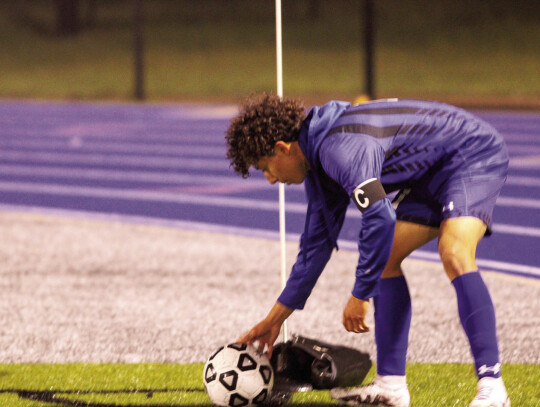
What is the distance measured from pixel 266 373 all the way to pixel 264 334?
177 millimetres

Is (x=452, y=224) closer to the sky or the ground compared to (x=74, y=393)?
closer to the sky

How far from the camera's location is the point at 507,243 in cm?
885

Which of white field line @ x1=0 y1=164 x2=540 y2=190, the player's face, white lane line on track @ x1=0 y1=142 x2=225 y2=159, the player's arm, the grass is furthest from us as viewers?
the grass

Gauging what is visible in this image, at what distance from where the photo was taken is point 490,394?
4.14m

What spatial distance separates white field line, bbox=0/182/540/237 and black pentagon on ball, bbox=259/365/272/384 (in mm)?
5502

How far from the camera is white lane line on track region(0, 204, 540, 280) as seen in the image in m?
7.84

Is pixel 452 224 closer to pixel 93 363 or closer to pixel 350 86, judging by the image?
pixel 93 363

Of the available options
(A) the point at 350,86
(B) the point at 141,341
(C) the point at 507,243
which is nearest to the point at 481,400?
(B) the point at 141,341

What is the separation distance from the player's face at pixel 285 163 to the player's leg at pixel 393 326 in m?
0.57

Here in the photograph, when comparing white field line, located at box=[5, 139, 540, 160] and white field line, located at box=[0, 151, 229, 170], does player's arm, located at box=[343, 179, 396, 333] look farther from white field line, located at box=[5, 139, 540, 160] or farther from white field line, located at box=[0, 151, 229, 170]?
white field line, located at box=[5, 139, 540, 160]

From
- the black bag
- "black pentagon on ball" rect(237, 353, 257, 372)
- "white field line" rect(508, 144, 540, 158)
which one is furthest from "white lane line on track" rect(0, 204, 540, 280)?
"white field line" rect(508, 144, 540, 158)

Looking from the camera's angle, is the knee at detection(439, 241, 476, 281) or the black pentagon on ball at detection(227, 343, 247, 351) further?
the black pentagon on ball at detection(227, 343, 247, 351)

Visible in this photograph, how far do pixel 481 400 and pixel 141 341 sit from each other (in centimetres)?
243

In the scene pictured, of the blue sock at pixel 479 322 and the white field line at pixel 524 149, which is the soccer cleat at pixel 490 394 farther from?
the white field line at pixel 524 149
